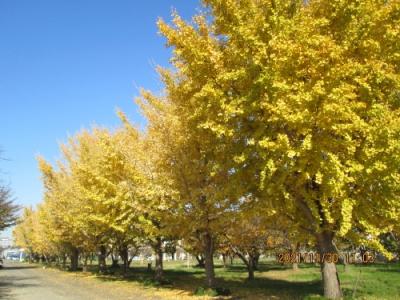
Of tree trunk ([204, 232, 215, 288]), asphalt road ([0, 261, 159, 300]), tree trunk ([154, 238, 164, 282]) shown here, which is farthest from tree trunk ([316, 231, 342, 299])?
tree trunk ([154, 238, 164, 282])

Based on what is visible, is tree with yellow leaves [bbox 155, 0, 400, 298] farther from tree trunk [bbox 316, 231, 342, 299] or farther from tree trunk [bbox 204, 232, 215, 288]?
tree trunk [bbox 204, 232, 215, 288]

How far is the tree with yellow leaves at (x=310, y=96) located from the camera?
10125 millimetres

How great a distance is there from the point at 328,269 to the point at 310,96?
548 cm

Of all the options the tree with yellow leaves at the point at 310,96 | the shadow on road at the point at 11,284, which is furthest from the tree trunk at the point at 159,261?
the tree with yellow leaves at the point at 310,96

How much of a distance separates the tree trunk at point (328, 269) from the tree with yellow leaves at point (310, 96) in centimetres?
4

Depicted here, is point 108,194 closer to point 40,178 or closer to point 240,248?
point 240,248

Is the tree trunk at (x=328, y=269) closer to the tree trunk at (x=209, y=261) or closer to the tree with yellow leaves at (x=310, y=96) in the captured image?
the tree with yellow leaves at (x=310, y=96)

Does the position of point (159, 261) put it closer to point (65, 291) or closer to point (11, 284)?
point (65, 291)

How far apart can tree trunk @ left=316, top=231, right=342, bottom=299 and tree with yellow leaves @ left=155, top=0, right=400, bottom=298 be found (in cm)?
4

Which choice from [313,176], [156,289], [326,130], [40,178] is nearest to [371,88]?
[326,130]

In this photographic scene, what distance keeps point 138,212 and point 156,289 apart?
13.1ft

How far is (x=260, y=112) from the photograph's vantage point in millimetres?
11539

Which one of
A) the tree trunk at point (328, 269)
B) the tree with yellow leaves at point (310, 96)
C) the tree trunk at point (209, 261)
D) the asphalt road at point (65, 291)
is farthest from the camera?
the tree trunk at point (209, 261)

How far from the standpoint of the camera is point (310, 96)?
992 cm
